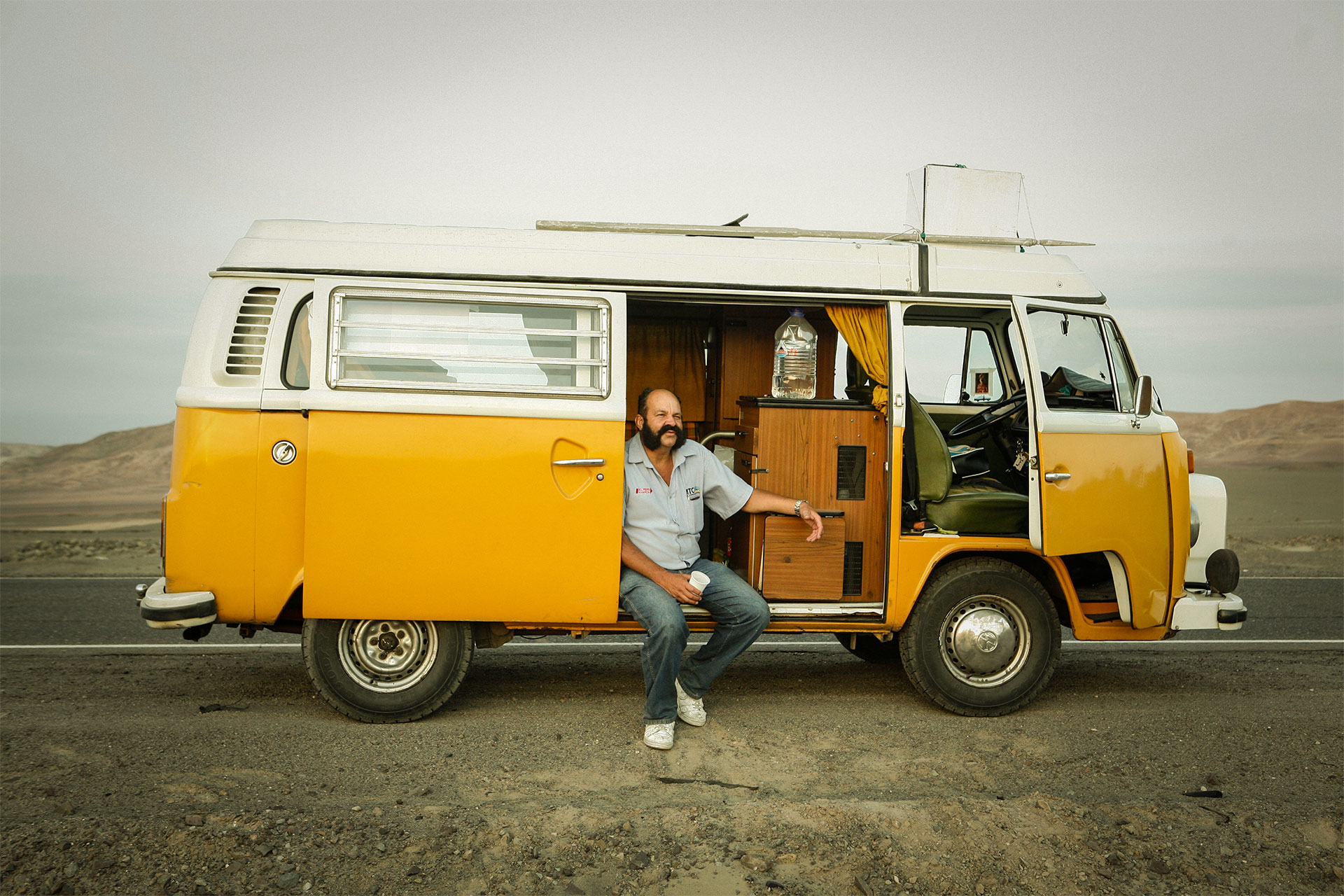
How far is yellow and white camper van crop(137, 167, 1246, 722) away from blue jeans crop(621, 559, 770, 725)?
0.19m

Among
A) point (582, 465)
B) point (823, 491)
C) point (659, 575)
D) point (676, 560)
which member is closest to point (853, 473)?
point (823, 491)

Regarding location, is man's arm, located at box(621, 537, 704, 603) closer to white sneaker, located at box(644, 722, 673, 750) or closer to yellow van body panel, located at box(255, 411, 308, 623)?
white sneaker, located at box(644, 722, 673, 750)

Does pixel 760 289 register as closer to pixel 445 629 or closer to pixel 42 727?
pixel 445 629

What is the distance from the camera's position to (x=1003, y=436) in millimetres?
6281

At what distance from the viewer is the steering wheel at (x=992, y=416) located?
6.01 m

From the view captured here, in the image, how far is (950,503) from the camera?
5.65 metres

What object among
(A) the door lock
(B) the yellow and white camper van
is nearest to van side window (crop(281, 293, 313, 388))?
(B) the yellow and white camper van

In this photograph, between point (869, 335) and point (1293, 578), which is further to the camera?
point (1293, 578)

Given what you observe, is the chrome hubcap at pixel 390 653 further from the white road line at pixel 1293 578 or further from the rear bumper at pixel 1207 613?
the white road line at pixel 1293 578

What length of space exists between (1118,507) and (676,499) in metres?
2.59

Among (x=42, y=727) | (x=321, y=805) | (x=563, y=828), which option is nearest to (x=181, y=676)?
(x=42, y=727)

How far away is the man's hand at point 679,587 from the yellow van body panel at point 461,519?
27cm

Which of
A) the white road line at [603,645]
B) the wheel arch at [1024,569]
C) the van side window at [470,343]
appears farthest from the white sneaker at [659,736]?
the white road line at [603,645]

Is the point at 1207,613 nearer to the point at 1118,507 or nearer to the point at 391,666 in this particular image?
the point at 1118,507
